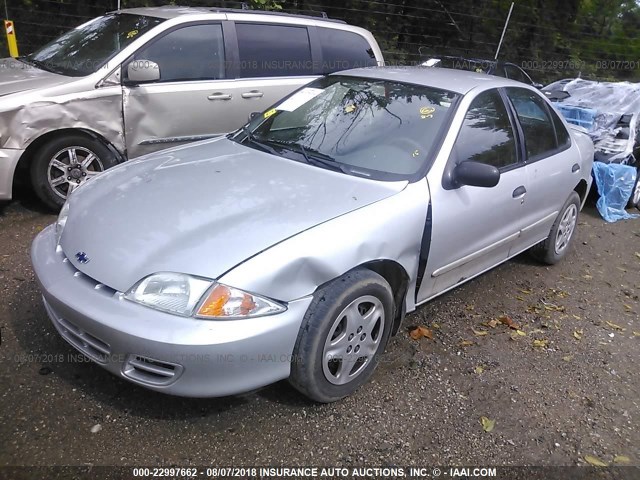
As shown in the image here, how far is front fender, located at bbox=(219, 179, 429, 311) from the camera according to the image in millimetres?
2463

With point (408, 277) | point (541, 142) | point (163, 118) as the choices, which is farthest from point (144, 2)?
point (408, 277)

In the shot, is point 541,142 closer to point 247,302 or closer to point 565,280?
point 565,280

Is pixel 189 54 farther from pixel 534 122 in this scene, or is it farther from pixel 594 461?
pixel 594 461

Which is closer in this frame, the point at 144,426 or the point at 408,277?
the point at 144,426

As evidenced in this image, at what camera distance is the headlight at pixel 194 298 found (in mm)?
2385

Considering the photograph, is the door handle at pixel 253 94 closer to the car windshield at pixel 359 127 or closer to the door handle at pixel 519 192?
the car windshield at pixel 359 127

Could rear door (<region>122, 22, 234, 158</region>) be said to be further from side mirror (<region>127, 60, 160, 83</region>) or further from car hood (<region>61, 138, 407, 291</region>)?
car hood (<region>61, 138, 407, 291</region>)

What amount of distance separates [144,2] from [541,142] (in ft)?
27.4

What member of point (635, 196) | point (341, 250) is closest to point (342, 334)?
point (341, 250)

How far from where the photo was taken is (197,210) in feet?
9.17

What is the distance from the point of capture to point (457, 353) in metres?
3.55

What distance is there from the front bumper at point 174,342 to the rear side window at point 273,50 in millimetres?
3620

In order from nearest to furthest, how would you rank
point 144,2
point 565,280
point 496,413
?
point 496,413, point 565,280, point 144,2

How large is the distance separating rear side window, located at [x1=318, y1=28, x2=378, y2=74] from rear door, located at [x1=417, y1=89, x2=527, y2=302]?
109 inches
